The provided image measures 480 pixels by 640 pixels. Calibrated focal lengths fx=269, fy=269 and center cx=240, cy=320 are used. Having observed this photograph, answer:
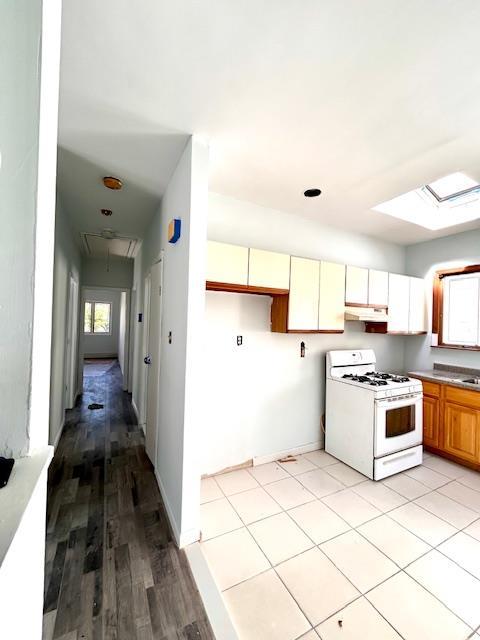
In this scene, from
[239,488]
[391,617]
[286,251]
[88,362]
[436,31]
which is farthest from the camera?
[88,362]

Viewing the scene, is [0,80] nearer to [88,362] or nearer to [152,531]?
[152,531]

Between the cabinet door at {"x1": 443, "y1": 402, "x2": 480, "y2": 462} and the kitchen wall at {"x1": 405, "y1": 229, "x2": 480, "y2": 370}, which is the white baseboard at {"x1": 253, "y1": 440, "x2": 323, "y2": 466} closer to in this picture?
the cabinet door at {"x1": 443, "y1": 402, "x2": 480, "y2": 462}

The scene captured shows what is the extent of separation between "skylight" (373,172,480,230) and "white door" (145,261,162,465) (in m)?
2.35

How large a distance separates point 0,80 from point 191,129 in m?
1.29

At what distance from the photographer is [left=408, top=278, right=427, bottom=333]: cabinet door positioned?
3.42 m

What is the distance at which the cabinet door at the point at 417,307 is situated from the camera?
3424mm

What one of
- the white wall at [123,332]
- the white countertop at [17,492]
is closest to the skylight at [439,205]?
the white countertop at [17,492]

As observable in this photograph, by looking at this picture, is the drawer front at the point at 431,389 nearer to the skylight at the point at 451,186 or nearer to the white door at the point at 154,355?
the skylight at the point at 451,186

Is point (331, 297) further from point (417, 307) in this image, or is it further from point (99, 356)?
point (99, 356)

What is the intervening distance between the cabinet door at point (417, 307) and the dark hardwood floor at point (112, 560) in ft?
11.2

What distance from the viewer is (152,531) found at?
185cm

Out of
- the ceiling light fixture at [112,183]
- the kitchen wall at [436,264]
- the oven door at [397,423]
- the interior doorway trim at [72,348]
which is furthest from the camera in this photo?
the interior doorway trim at [72,348]

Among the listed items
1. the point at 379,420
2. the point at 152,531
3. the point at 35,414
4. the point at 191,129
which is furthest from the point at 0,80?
the point at 379,420

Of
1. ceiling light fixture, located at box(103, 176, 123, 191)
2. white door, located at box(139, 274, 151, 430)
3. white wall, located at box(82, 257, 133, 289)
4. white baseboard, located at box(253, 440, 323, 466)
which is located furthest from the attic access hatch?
white baseboard, located at box(253, 440, 323, 466)
